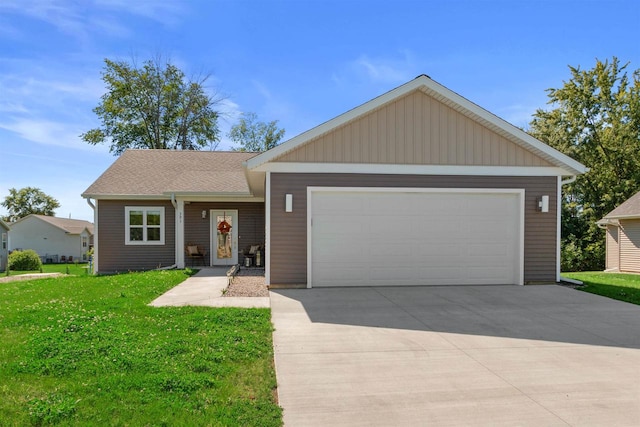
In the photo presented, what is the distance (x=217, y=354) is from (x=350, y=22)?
406 inches

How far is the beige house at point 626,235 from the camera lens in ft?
63.5

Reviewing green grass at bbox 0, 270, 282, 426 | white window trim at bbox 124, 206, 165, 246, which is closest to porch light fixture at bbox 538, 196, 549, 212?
green grass at bbox 0, 270, 282, 426

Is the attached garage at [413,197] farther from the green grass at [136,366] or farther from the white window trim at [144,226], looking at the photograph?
the white window trim at [144,226]

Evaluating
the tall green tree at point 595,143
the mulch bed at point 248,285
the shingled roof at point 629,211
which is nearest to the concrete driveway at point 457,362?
the mulch bed at point 248,285

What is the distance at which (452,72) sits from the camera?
595 inches

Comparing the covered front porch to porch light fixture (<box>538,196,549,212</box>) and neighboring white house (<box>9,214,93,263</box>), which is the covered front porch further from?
neighboring white house (<box>9,214,93,263</box>)

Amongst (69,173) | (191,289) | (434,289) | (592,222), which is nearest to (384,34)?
(434,289)

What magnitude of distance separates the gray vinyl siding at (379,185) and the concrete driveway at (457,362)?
1.47 meters

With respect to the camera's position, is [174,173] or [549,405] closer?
[549,405]

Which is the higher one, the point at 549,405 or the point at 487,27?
the point at 487,27

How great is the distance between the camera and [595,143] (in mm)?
28141

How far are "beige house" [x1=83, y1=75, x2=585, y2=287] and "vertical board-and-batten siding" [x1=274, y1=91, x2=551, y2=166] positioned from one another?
2 cm

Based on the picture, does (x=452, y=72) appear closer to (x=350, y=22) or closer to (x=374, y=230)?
(x=350, y=22)

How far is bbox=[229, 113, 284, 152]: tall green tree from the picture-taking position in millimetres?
36375
